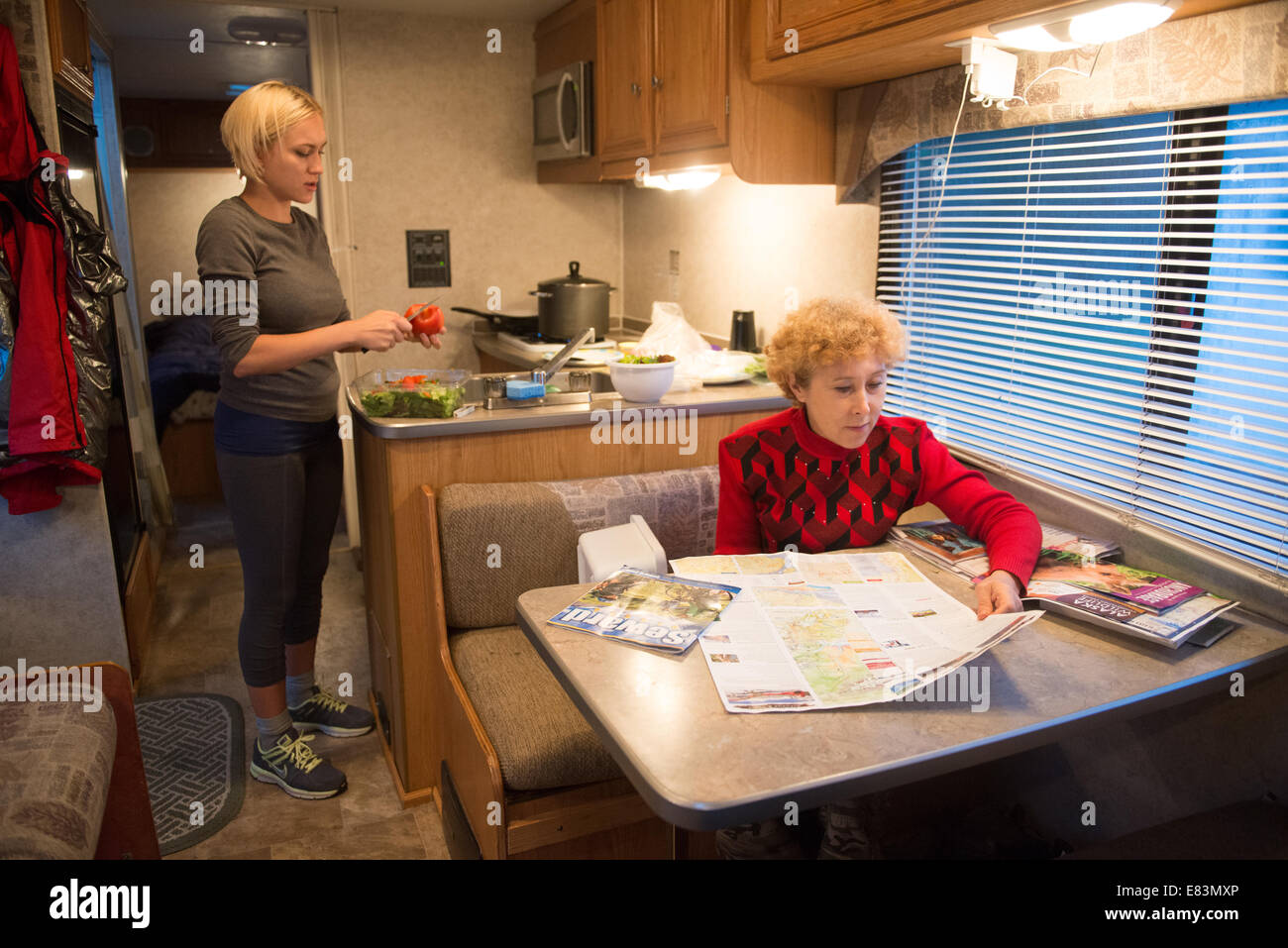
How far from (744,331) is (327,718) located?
1.71m

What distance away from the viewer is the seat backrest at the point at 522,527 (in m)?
2.12

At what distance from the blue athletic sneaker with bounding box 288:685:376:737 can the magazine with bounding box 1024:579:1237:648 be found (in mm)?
1908

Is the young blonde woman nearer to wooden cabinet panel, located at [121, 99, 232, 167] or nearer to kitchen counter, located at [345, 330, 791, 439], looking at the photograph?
kitchen counter, located at [345, 330, 791, 439]

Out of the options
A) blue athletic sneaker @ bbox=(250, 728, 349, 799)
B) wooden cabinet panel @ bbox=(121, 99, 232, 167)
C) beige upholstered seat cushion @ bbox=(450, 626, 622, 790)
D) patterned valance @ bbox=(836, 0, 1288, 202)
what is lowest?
blue athletic sneaker @ bbox=(250, 728, 349, 799)

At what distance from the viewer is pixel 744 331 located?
3.06m

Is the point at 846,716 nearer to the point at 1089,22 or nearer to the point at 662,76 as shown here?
the point at 1089,22

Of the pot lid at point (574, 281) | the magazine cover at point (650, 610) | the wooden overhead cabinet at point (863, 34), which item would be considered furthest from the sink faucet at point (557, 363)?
the pot lid at point (574, 281)

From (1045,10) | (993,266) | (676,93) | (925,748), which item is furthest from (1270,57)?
(676,93)

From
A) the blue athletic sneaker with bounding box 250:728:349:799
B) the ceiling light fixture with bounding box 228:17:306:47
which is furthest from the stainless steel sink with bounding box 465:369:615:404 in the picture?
the ceiling light fixture with bounding box 228:17:306:47

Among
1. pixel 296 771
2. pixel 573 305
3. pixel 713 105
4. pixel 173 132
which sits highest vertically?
pixel 173 132

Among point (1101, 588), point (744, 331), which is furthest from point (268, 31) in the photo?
point (1101, 588)

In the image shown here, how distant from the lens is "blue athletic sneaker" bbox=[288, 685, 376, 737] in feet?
8.79

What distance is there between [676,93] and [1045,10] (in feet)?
4.42
